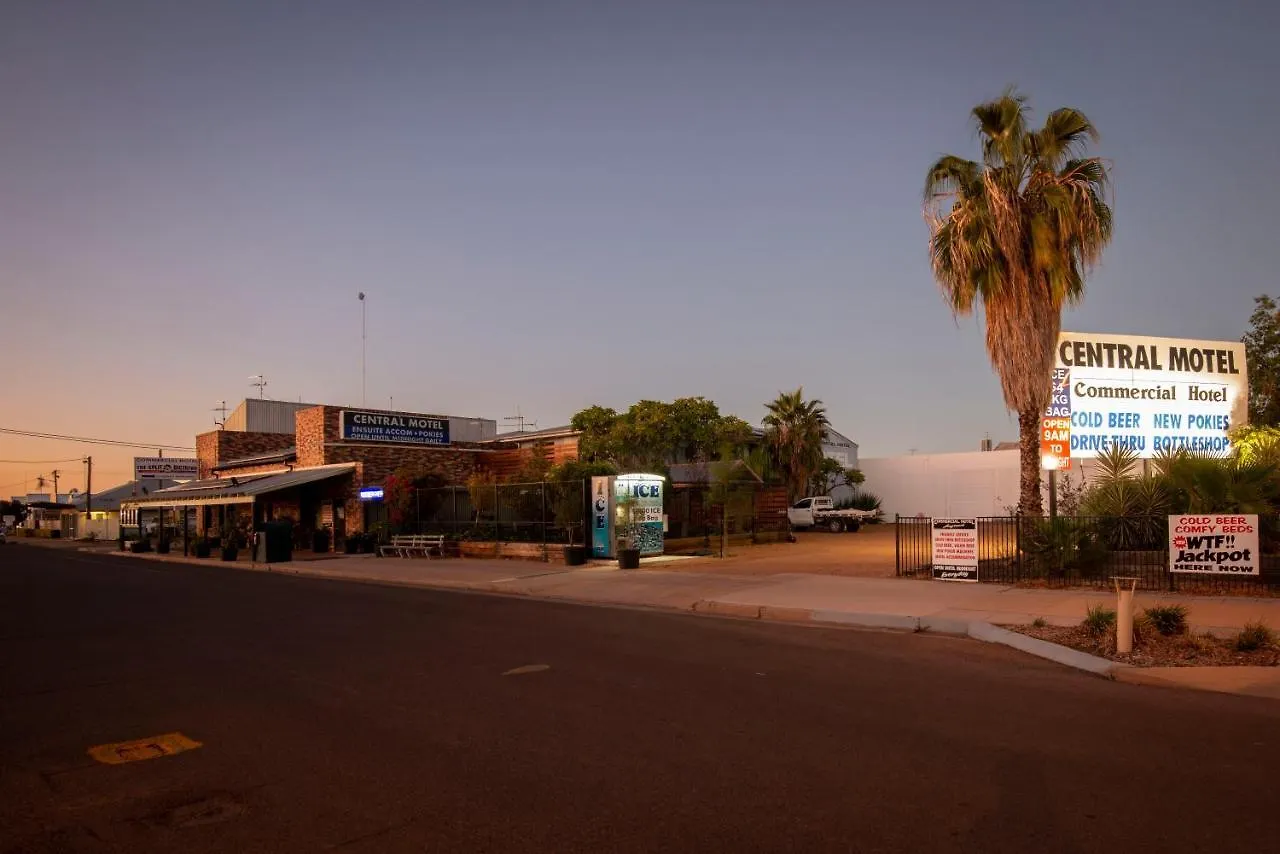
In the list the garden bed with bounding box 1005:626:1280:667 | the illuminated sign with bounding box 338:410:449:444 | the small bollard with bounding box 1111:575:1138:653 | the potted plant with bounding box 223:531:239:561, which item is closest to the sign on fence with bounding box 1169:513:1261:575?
the garden bed with bounding box 1005:626:1280:667

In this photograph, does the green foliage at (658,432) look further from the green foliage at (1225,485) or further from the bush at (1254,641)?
the bush at (1254,641)

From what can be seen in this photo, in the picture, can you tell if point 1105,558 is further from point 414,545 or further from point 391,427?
point 391,427

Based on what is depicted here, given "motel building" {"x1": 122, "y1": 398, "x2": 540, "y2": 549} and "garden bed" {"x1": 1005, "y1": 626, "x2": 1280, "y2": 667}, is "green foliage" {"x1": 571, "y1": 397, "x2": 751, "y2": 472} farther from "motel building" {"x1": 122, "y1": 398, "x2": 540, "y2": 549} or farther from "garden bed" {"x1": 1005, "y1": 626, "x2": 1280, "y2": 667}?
"garden bed" {"x1": 1005, "y1": 626, "x2": 1280, "y2": 667}

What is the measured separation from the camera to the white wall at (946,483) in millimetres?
43062

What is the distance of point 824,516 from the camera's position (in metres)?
43.8

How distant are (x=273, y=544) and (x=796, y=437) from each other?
26.5 meters

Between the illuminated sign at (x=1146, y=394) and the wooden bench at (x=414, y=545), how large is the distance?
19.9m

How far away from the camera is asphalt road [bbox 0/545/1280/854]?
5191 mm

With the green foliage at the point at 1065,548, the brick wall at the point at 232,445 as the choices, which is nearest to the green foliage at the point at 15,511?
the brick wall at the point at 232,445

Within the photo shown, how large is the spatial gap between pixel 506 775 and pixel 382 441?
3405 cm

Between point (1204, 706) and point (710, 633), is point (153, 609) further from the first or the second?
point (1204, 706)

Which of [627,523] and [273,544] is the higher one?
[627,523]

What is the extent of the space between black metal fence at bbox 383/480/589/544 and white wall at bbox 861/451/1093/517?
21.6 metres

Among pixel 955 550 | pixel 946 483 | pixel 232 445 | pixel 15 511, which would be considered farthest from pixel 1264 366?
pixel 15 511
